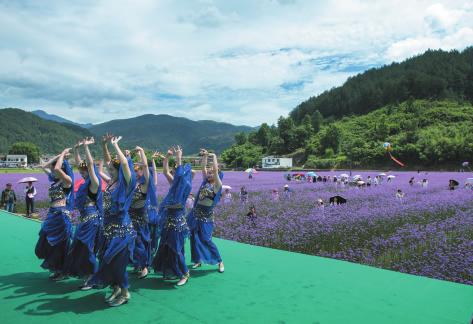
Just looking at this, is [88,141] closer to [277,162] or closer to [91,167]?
[91,167]

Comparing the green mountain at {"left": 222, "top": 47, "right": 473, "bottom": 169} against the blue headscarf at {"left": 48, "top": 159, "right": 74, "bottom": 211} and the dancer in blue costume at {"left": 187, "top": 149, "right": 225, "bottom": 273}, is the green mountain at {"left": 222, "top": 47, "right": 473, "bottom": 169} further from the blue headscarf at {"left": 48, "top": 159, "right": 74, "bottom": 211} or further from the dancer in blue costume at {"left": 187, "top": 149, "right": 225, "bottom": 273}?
the blue headscarf at {"left": 48, "top": 159, "right": 74, "bottom": 211}

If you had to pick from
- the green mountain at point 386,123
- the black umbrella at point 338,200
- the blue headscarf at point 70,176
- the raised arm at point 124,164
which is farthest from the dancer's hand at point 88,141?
the green mountain at point 386,123

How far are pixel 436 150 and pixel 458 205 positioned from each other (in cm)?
5347

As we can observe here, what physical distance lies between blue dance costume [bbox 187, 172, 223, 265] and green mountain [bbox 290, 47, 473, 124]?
11645 centimetres

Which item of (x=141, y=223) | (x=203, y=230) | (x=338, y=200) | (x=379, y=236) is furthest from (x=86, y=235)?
(x=338, y=200)

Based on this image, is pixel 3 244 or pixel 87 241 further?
pixel 3 244

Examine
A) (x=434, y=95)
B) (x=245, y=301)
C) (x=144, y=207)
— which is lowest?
(x=245, y=301)

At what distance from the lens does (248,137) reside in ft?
417

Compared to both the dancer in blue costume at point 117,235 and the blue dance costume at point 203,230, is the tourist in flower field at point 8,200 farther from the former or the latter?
the dancer in blue costume at point 117,235

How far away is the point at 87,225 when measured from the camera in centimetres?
527

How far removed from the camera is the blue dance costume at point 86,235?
16.8 ft

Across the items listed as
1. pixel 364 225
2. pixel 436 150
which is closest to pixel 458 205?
pixel 364 225

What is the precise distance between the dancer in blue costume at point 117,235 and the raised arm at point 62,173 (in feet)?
3.77

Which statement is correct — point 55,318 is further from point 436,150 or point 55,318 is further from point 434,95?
point 434,95
